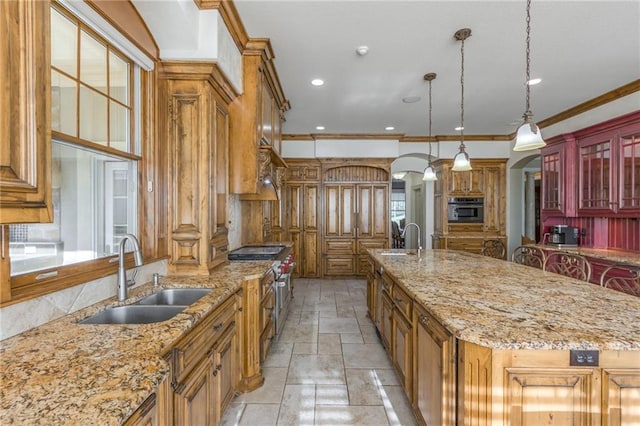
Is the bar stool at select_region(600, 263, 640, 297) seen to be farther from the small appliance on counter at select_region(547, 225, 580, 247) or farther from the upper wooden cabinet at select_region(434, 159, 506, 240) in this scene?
the upper wooden cabinet at select_region(434, 159, 506, 240)

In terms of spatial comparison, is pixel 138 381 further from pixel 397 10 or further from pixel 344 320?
pixel 344 320

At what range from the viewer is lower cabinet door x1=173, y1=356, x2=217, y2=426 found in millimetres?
1302

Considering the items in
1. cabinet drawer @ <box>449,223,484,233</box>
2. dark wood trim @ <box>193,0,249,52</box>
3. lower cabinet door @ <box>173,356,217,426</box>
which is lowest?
lower cabinet door @ <box>173,356,217,426</box>

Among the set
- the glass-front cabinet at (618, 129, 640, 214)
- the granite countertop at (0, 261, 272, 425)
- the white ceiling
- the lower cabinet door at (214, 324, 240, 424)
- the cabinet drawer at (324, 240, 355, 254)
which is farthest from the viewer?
the cabinet drawer at (324, 240, 355, 254)

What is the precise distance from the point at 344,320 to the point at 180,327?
2.90 meters

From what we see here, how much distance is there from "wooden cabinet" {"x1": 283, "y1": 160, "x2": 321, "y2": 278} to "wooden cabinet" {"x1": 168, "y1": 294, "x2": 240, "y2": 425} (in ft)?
13.9

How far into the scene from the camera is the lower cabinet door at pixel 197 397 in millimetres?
1302

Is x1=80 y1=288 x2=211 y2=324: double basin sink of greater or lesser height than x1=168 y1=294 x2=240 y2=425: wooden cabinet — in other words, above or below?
above

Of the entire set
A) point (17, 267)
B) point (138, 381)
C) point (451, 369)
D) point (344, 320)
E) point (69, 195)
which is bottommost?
point (344, 320)

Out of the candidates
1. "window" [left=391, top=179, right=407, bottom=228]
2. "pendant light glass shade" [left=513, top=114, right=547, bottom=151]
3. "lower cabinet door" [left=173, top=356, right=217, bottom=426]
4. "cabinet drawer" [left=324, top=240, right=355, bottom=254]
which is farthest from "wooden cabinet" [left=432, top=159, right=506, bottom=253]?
"lower cabinet door" [left=173, top=356, right=217, bottom=426]

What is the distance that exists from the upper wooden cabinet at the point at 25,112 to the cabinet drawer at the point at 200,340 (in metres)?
0.74

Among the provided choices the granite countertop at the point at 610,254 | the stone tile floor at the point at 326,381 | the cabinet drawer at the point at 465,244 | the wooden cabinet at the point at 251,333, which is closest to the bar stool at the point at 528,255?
the granite countertop at the point at 610,254

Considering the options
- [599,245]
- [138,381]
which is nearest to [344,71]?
[138,381]

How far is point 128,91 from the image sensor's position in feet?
6.88
